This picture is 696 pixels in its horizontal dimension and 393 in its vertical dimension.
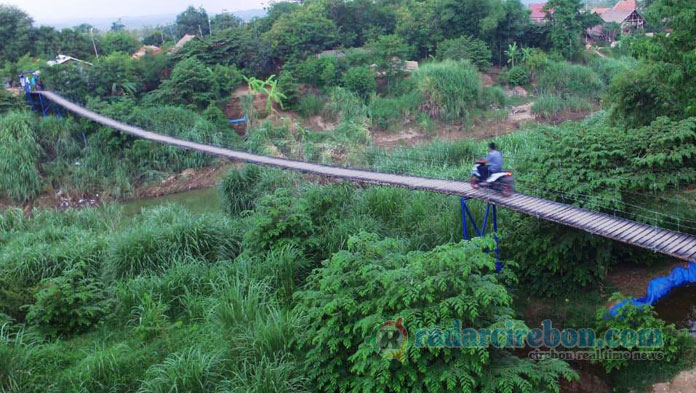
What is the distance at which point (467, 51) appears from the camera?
21969 mm

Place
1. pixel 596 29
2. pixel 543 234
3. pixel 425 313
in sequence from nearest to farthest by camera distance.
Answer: pixel 425 313, pixel 543 234, pixel 596 29

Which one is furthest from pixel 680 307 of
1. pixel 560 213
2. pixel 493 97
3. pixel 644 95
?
pixel 493 97

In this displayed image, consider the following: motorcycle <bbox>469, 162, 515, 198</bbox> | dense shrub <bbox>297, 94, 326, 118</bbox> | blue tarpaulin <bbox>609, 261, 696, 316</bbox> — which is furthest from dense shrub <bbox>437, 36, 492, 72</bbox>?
blue tarpaulin <bbox>609, 261, 696, 316</bbox>

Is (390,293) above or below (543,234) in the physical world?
above

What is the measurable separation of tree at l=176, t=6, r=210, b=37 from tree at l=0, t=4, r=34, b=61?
10.4 m

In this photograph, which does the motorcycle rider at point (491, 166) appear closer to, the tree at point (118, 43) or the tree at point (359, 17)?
the tree at point (359, 17)

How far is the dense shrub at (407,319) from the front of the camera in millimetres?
4586

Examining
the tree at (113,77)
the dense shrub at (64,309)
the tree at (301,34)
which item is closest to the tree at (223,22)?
the tree at (301,34)

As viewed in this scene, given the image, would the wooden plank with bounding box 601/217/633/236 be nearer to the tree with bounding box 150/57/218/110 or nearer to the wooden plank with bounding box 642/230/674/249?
the wooden plank with bounding box 642/230/674/249

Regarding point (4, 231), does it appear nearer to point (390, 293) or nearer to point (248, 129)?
point (248, 129)

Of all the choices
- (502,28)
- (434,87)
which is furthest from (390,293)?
(502,28)

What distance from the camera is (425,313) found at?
4750mm

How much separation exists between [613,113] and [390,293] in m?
6.99

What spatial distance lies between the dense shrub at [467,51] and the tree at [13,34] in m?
15.8
